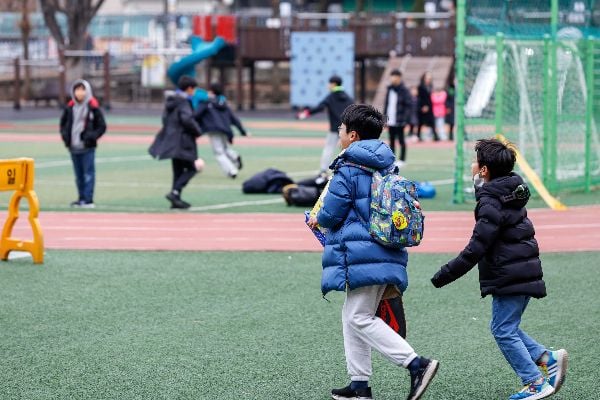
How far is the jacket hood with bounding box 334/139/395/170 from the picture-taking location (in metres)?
6.73

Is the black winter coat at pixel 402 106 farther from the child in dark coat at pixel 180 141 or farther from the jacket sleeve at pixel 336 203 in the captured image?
the jacket sleeve at pixel 336 203

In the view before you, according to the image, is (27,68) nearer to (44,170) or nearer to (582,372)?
(44,170)

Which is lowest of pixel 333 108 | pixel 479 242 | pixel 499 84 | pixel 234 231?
pixel 234 231

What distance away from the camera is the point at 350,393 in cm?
708

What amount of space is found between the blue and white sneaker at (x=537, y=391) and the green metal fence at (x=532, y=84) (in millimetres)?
10813

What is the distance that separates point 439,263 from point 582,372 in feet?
15.5

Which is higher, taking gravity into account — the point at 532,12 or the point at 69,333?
the point at 532,12

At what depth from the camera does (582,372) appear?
780 centimetres

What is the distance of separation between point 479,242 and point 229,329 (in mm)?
2990

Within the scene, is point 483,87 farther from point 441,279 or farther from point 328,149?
point 441,279

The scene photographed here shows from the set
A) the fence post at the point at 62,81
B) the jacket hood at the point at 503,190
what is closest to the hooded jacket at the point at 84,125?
the jacket hood at the point at 503,190

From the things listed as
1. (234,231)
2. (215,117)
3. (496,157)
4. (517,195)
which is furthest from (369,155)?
(215,117)

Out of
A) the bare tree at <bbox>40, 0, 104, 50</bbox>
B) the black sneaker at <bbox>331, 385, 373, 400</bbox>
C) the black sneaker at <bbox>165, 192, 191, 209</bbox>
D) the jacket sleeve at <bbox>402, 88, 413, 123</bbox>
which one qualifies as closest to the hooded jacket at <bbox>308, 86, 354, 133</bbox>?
the jacket sleeve at <bbox>402, 88, 413, 123</bbox>

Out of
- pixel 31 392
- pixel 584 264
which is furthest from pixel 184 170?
pixel 31 392
